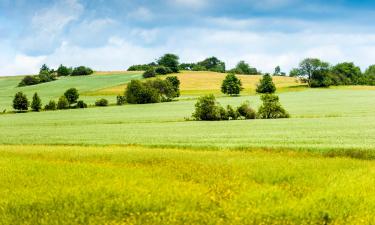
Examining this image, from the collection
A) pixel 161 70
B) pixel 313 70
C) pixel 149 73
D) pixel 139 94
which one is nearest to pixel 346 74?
pixel 313 70

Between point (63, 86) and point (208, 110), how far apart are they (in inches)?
3227

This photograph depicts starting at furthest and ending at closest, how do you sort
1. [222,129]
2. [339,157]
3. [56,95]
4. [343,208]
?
[56,95] → [222,129] → [339,157] → [343,208]

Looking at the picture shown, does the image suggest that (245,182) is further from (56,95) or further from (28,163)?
(56,95)

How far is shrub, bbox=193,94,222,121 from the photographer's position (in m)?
54.3

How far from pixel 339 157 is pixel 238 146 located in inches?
249

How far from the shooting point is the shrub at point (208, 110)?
5434 centimetres

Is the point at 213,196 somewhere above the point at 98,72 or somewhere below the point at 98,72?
below

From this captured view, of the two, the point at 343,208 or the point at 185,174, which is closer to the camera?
the point at 343,208

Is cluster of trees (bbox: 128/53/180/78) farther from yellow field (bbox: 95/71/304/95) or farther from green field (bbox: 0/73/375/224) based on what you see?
green field (bbox: 0/73/375/224)

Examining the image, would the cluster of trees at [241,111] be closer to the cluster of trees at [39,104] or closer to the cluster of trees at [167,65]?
the cluster of trees at [39,104]

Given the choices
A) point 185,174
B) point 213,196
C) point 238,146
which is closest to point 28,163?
point 185,174

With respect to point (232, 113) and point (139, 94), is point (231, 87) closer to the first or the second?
point (139, 94)

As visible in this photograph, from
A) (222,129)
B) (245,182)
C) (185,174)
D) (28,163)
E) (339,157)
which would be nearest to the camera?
(245,182)

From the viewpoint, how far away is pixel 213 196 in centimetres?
1608
